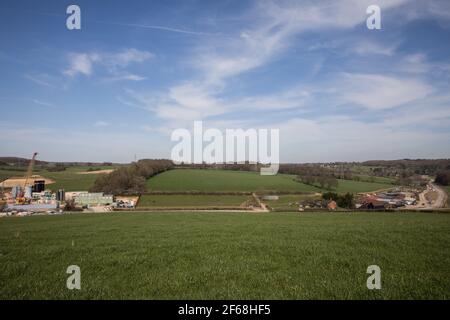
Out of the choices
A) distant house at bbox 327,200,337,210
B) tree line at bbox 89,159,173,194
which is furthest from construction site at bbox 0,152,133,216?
distant house at bbox 327,200,337,210

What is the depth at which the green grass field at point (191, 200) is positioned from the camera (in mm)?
54719

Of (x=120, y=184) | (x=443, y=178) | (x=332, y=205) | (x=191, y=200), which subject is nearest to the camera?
(x=332, y=205)

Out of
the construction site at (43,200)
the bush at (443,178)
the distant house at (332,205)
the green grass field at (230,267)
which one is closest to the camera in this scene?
the green grass field at (230,267)

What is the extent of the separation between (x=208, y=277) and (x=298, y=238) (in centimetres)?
497

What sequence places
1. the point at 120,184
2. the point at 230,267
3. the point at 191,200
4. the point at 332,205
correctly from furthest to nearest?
the point at 120,184 < the point at 191,200 < the point at 332,205 < the point at 230,267

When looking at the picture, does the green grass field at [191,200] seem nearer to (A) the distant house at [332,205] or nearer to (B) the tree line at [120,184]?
(B) the tree line at [120,184]

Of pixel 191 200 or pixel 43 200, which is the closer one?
pixel 191 200

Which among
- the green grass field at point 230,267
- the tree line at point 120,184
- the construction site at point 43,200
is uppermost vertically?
the green grass field at point 230,267

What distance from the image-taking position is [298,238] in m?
10.0

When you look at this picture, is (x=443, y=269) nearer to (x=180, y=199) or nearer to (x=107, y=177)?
(x=180, y=199)

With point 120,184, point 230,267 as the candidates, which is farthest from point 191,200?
point 230,267

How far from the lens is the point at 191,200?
5903 centimetres

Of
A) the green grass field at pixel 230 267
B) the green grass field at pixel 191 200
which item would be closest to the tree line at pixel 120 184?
the green grass field at pixel 191 200

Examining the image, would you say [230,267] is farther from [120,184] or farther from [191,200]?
[120,184]
